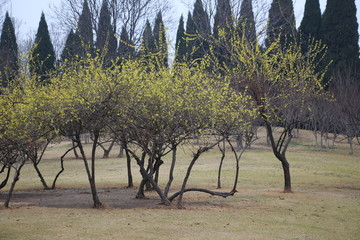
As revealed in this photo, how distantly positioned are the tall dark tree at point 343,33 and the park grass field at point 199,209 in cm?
2087

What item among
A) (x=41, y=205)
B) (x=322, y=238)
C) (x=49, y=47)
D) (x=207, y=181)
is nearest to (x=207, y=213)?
(x=322, y=238)

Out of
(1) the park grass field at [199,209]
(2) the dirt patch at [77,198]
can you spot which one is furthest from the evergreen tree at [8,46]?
(2) the dirt patch at [77,198]

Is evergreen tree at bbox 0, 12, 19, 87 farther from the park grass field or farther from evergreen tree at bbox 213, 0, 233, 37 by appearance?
evergreen tree at bbox 213, 0, 233, 37

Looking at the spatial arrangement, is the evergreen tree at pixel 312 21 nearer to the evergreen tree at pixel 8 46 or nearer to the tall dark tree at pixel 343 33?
the tall dark tree at pixel 343 33

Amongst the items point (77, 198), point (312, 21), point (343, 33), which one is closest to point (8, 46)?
point (312, 21)

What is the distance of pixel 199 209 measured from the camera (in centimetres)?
1484

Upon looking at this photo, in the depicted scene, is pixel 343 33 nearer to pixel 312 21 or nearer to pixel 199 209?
pixel 312 21

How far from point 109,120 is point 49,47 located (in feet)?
139

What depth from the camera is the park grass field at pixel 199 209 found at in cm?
1113

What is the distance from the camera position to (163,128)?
1454 cm

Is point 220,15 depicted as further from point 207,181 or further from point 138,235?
point 138,235

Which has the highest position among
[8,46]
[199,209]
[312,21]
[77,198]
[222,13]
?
[312,21]

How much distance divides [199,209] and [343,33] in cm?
3871

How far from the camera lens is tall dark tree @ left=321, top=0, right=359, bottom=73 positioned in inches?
1893
